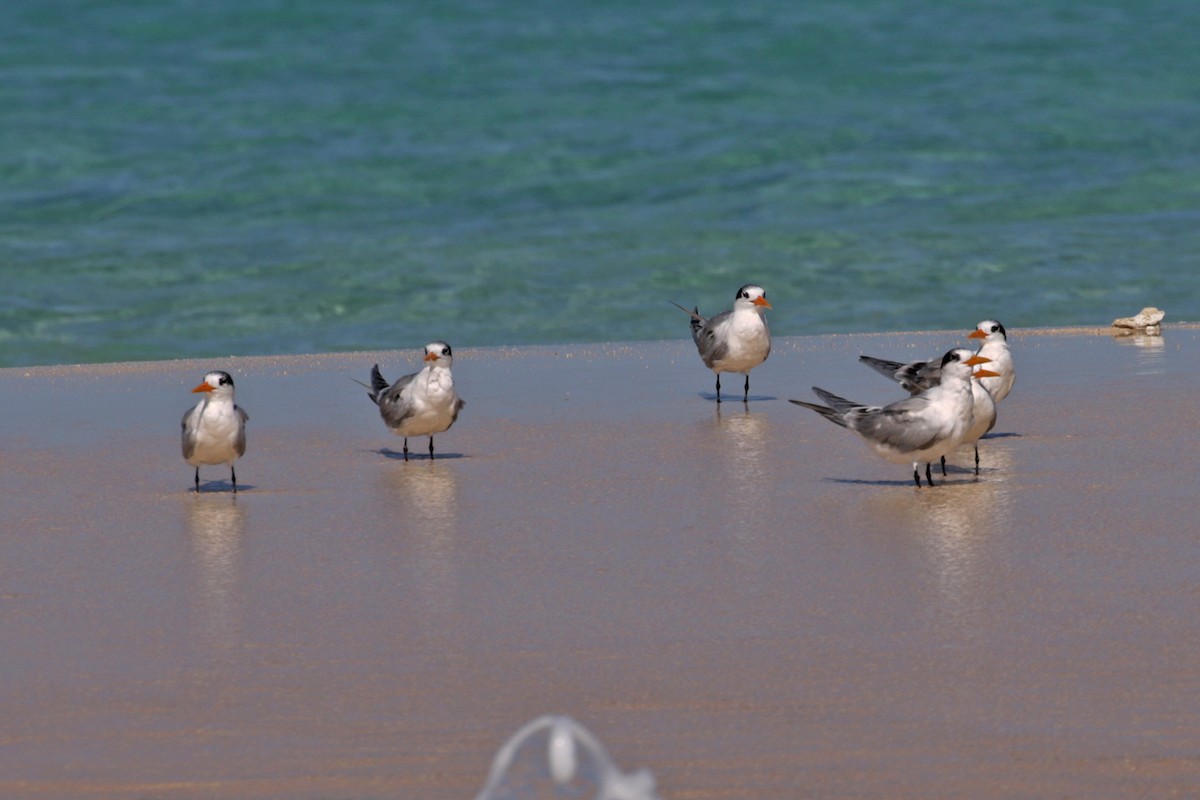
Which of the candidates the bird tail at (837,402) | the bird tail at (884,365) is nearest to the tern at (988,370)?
the bird tail at (884,365)

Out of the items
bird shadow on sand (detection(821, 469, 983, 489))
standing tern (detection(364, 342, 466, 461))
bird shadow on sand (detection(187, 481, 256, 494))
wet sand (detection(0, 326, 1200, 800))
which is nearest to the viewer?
wet sand (detection(0, 326, 1200, 800))

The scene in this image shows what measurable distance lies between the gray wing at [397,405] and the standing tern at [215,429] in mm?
972

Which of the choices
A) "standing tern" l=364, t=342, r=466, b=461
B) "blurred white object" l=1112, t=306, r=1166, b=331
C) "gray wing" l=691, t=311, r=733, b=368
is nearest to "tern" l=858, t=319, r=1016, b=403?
"gray wing" l=691, t=311, r=733, b=368

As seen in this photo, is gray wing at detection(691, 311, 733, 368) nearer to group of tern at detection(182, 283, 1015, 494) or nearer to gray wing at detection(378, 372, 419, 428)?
group of tern at detection(182, 283, 1015, 494)

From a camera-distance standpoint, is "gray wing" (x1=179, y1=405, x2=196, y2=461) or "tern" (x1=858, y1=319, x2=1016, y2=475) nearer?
"gray wing" (x1=179, y1=405, x2=196, y2=461)

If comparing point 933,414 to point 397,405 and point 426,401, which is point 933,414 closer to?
point 426,401

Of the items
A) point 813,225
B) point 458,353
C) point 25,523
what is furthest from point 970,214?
point 25,523

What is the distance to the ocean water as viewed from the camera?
726 inches

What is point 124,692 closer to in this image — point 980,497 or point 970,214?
point 980,497

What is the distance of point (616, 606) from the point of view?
6.33 meters

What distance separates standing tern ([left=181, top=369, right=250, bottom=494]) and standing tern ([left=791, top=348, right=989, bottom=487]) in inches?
108

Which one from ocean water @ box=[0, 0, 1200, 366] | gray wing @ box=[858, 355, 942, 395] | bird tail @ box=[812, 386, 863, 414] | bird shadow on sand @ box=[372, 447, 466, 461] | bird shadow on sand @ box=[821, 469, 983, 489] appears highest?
ocean water @ box=[0, 0, 1200, 366]

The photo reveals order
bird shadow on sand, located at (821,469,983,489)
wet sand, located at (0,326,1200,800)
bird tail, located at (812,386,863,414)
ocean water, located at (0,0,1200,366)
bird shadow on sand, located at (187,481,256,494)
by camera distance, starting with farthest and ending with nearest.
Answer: ocean water, located at (0,0,1200,366) → bird tail, located at (812,386,863,414) → bird shadow on sand, located at (187,481,256,494) → bird shadow on sand, located at (821,469,983,489) → wet sand, located at (0,326,1200,800)

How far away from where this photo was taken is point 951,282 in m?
18.9
